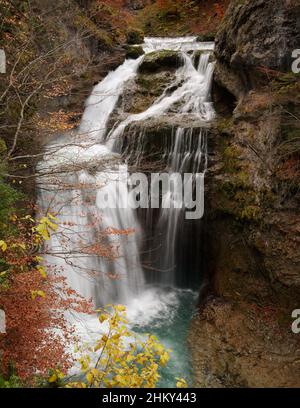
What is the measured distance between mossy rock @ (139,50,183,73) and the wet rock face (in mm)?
3595

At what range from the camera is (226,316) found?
8.84 metres

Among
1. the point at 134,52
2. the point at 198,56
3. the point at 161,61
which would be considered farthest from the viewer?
the point at 134,52

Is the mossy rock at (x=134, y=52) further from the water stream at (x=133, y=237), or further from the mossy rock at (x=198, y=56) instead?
the water stream at (x=133, y=237)

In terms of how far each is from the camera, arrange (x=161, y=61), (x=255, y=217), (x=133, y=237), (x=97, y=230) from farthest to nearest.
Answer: (x=161, y=61)
(x=133, y=237)
(x=97, y=230)
(x=255, y=217)

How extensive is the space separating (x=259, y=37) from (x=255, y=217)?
503 centimetres

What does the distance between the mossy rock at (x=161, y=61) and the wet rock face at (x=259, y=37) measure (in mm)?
3595

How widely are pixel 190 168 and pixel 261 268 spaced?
3635 millimetres

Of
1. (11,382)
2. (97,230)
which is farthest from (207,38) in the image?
(11,382)

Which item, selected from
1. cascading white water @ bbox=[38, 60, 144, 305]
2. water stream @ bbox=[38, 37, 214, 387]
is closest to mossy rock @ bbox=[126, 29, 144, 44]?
water stream @ bbox=[38, 37, 214, 387]

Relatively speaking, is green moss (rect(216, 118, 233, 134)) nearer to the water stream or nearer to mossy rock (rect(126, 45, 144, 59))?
the water stream

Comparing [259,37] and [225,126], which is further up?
[259,37]

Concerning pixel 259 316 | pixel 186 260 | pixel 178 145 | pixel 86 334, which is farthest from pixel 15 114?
pixel 259 316

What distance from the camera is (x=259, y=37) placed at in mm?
9219

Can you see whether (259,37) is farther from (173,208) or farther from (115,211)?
(115,211)
